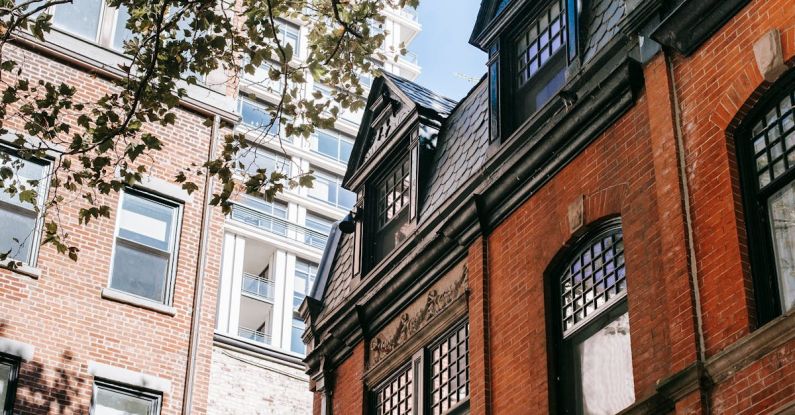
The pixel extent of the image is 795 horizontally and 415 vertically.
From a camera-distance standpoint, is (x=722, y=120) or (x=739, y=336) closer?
(x=739, y=336)

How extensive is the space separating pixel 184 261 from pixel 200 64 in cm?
787

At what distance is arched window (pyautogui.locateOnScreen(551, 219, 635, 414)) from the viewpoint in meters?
13.2

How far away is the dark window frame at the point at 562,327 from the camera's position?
1368cm

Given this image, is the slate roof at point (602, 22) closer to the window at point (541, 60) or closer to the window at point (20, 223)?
the window at point (541, 60)

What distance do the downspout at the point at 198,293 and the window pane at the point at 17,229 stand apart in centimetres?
304

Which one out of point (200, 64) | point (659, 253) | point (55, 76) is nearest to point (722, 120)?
point (659, 253)

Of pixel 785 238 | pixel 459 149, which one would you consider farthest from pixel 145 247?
pixel 785 238

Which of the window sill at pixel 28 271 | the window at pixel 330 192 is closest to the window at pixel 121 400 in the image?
the window sill at pixel 28 271

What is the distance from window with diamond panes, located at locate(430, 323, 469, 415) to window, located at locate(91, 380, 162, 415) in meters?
5.78

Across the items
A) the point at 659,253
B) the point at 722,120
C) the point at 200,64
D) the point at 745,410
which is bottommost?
the point at 745,410

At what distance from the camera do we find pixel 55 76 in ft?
73.0

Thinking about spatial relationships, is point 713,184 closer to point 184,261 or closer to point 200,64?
point 200,64

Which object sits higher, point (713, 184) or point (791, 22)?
point (791, 22)

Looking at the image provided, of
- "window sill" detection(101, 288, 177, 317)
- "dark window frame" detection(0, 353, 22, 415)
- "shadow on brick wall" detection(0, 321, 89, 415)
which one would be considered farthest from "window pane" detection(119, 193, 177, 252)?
"dark window frame" detection(0, 353, 22, 415)
